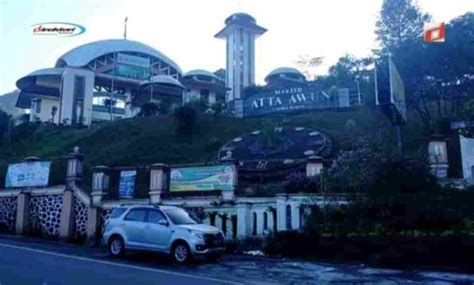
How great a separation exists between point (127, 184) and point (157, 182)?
155 centimetres

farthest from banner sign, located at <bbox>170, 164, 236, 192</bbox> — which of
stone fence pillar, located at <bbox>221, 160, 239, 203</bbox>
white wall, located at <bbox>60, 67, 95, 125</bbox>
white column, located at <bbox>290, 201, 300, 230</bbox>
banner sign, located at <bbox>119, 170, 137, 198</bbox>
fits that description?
white wall, located at <bbox>60, 67, 95, 125</bbox>

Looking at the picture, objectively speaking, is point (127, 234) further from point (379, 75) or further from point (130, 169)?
point (379, 75)

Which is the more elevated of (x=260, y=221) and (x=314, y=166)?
(x=314, y=166)

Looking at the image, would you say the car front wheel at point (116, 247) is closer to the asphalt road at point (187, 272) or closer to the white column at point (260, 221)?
the asphalt road at point (187, 272)

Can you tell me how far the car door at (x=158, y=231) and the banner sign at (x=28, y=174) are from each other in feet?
29.1

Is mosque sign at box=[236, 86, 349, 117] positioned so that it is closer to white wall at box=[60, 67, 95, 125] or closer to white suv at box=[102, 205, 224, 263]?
white wall at box=[60, 67, 95, 125]

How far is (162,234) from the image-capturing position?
1262 cm

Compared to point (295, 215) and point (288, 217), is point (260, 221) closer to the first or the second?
point (288, 217)

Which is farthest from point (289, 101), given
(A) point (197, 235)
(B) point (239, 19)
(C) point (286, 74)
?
(A) point (197, 235)

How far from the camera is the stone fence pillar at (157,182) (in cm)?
1728

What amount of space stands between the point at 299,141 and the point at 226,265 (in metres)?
18.5

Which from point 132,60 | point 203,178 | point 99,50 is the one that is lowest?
point 203,178

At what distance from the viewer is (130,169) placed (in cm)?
1839

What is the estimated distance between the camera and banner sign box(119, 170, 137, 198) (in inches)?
717
